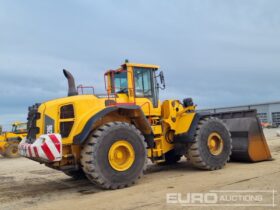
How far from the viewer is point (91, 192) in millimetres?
7109

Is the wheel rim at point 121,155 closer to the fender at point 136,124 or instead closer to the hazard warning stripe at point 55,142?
the fender at point 136,124

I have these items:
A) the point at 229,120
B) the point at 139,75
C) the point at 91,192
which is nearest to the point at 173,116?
the point at 139,75

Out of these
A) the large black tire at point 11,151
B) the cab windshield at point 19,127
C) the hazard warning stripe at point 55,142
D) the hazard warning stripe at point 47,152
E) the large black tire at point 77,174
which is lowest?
the large black tire at point 77,174

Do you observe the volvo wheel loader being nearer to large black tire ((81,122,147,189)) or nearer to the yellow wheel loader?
large black tire ((81,122,147,189))

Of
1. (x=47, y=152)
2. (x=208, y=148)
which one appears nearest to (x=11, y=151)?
(x=208, y=148)

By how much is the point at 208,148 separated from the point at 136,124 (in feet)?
7.07

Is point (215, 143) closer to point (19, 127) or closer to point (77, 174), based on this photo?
point (77, 174)

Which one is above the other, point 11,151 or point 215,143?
point 215,143

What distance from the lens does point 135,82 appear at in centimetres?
869

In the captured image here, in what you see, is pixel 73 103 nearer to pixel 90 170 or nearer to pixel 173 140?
pixel 90 170

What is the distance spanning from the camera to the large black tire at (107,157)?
679cm

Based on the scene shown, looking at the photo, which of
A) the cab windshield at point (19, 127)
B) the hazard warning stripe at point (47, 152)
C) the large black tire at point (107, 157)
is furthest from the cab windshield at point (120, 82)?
the cab windshield at point (19, 127)

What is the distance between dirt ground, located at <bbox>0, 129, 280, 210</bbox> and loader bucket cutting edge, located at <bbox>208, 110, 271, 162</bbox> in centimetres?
52

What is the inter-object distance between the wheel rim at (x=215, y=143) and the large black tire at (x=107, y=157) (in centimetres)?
245
